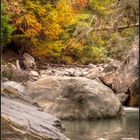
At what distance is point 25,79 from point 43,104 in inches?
246

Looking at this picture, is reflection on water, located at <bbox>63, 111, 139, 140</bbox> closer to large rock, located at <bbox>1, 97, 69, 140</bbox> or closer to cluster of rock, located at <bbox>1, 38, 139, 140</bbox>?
cluster of rock, located at <bbox>1, 38, 139, 140</bbox>

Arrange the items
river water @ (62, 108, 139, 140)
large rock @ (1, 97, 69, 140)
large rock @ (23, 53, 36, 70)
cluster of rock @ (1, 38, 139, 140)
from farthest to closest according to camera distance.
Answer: large rock @ (23, 53, 36, 70), river water @ (62, 108, 139, 140), cluster of rock @ (1, 38, 139, 140), large rock @ (1, 97, 69, 140)

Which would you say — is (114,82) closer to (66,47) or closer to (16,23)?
(16,23)

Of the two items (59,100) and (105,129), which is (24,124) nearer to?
(105,129)

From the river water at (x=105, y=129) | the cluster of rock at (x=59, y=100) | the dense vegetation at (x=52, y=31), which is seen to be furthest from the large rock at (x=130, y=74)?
the dense vegetation at (x=52, y=31)

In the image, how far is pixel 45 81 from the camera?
1708cm

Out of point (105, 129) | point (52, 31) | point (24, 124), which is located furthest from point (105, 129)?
point (52, 31)

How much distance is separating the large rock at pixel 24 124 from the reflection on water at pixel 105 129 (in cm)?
116

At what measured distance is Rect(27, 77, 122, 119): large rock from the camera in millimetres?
16203

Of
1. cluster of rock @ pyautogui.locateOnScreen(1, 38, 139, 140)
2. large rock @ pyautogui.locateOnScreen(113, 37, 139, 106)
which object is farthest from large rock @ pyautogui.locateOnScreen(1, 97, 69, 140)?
large rock @ pyautogui.locateOnScreen(113, 37, 139, 106)

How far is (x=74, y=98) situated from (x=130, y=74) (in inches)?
74.1

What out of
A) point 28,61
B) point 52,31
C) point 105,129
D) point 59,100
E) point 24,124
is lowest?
point 105,129

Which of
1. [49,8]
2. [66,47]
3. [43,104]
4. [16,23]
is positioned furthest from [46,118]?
[66,47]

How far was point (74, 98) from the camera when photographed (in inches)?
654
